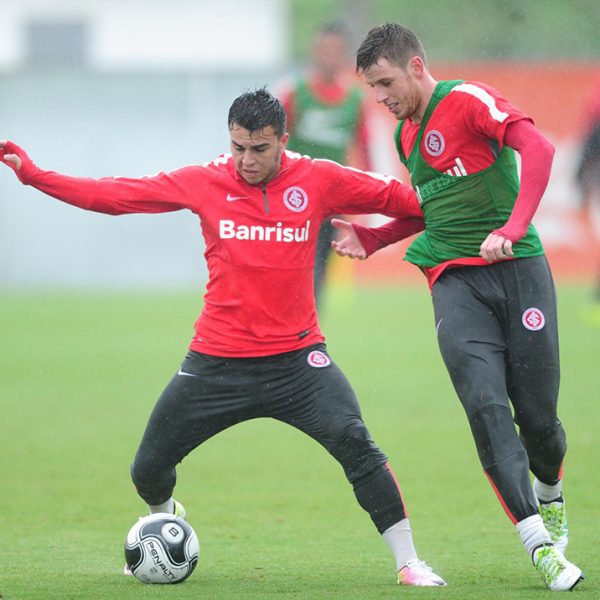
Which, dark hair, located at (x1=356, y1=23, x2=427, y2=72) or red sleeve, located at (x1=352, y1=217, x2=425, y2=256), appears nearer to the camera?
dark hair, located at (x1=356, y1=23, x2=427, y2=72)

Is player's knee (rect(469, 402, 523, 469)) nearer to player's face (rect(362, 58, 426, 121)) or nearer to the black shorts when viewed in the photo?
the black shorts

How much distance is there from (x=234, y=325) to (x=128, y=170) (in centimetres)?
1777

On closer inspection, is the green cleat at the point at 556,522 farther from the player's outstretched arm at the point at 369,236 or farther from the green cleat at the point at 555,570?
the player's outstretched arm at the point at 369,236

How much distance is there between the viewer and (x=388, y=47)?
226 inches

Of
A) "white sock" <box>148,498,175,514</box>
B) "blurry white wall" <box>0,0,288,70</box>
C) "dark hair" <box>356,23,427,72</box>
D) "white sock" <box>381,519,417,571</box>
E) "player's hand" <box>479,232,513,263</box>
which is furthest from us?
"blurry white wall" <box>0,0,288,70</box>

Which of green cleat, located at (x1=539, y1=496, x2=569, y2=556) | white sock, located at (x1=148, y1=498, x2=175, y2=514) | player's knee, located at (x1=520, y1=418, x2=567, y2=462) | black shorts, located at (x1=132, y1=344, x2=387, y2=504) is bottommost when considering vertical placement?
green cleat, located at (x1=539, y1=496, x2=569, y2=556)

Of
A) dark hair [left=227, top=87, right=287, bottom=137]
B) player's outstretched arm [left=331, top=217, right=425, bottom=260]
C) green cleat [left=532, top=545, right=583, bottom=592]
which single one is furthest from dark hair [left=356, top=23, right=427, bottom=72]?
green cleat [left=532, top=545, right=583, bottom=592]

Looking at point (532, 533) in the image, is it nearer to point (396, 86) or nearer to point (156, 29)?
point (396, 86)

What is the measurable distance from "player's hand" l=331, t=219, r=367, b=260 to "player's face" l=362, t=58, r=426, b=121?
0.64 meters

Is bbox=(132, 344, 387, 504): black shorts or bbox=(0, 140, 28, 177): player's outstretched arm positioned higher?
bbox=(0, 140, 28, 177): player's outstretched arm

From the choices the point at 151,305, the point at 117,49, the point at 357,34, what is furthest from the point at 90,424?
the point at 117,49

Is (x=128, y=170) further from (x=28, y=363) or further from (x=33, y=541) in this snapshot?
(x=33, y=541)

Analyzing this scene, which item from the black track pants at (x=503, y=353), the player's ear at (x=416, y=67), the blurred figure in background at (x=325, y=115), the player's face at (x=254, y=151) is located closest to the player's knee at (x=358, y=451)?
the black track pants at (x=503, y=353)

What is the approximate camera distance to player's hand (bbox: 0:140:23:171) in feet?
18.9
